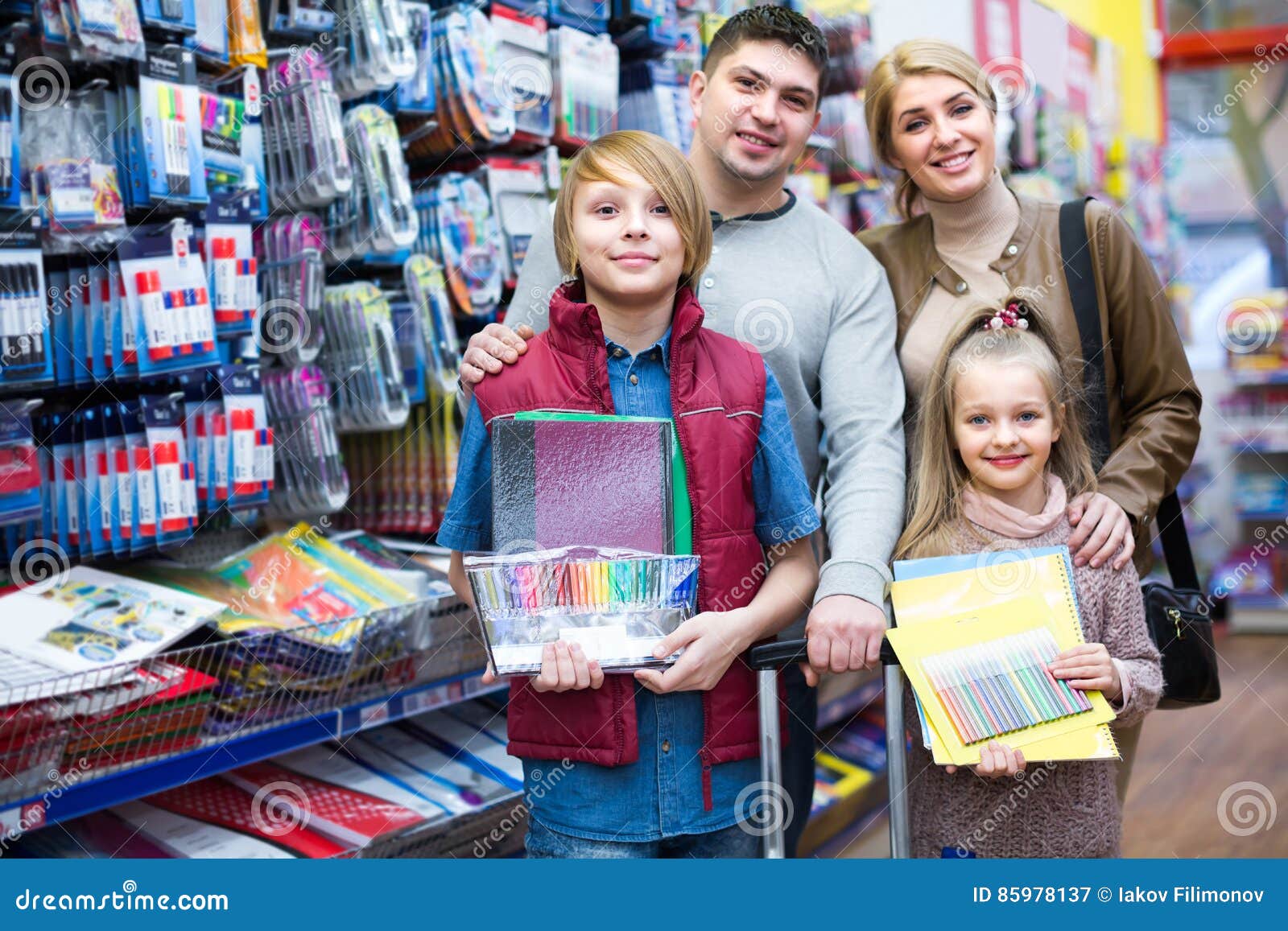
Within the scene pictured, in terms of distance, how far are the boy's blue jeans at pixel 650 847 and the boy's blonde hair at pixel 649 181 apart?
0.83 m

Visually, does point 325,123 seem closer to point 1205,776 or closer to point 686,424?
point 686,424

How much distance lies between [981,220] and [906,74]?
1.01 ft

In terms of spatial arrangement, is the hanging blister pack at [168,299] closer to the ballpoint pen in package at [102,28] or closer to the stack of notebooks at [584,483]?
the ballpoint pen in package at [102,28]

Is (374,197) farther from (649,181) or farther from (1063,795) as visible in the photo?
(1063,795)

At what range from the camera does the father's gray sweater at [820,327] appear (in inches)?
74.4

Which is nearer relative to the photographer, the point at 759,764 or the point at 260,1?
the point at 759,764

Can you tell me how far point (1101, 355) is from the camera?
82.4 inches

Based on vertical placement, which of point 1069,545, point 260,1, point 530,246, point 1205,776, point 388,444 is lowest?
point 1205,776

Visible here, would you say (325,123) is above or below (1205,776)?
above

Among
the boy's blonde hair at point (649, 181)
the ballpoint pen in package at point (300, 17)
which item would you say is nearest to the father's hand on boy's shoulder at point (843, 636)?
the boy's blonde hair at point (649, 181)

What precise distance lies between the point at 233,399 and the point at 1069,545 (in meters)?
1.62

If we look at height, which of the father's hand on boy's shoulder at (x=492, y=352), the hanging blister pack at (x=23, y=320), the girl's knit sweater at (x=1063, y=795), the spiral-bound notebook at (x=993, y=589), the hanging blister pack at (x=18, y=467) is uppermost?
the hanging blister pack at (x=23, y=320)
